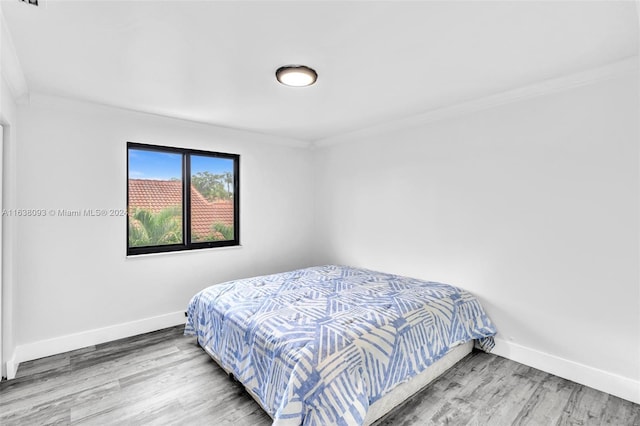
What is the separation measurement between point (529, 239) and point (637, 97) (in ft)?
4.09

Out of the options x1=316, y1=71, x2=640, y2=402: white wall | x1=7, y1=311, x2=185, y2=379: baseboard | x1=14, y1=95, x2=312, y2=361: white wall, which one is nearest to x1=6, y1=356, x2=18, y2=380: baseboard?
x1=7, y1=311, x2=185, y2=379: baseboard

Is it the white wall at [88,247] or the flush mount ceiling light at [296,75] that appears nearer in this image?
the flush mount ceiling light at [296,75]

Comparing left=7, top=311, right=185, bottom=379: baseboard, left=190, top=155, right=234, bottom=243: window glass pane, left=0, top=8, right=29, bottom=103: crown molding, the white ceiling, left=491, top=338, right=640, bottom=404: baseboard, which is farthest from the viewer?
left=190, top=155, right=234, bottom=243: window glass pane

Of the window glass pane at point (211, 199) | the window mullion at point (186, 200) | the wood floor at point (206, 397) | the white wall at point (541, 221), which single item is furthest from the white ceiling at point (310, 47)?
the wood floor at point (206, 397)

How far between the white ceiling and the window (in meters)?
0.82

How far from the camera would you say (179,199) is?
12.3ft

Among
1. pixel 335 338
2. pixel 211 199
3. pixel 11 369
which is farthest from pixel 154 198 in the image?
pixel 335 338

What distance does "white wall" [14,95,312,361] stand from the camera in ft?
9.07

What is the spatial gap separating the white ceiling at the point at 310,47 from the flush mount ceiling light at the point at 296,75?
0.21 feet

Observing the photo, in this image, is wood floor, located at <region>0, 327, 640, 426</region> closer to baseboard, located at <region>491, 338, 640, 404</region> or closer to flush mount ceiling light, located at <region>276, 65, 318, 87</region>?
baseboard, located at <region>491, 338, 640, 404</region>

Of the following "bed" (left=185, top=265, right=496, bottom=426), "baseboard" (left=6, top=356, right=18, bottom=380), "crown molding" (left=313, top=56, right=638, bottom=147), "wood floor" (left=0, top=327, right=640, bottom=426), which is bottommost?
"wood floor" (left=0, top=327, right=640, bottom=426)

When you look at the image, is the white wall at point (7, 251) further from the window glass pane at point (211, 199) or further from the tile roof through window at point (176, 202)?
the window glass pane at point (211, 199)

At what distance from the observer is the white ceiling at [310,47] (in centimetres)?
161

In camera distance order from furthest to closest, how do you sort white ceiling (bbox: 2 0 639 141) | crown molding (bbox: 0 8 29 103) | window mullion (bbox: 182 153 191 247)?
window mullion (bbox: 182 153 191 247), crown molding (bbox: 0 8 29 103), white ceiling (bbox: 2 0 639 141)
